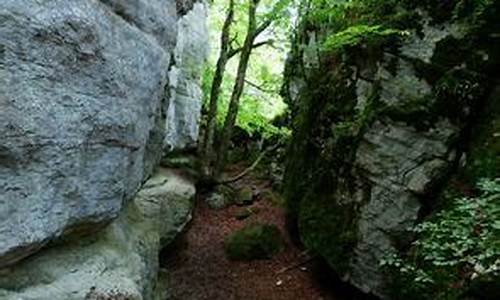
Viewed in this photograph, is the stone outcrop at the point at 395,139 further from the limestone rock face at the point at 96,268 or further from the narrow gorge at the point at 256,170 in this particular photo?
the limestone rock face at the point at 96,268

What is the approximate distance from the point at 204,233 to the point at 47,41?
30.9 feet

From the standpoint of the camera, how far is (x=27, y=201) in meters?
4.41

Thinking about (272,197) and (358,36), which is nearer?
(358,36)

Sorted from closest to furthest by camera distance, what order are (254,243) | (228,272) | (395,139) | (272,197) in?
(395,139) → (228,272) → (254,243) → (272,197)

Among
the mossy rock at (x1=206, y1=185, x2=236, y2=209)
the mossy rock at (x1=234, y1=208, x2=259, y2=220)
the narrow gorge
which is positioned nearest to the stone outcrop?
the narrow gorge

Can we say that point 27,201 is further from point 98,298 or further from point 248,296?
point 248,296

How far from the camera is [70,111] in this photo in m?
4.75

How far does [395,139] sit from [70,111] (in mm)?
6071

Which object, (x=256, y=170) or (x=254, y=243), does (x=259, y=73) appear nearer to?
(x=256, y=170)

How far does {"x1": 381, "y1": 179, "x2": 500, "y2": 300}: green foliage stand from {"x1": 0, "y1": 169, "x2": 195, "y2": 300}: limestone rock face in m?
3.04

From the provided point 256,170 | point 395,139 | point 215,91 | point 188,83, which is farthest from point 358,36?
point 256,170

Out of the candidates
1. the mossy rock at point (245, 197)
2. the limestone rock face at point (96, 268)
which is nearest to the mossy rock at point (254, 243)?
the mossy rock at point (245, 197)

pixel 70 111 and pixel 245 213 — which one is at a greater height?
pixel 70 111

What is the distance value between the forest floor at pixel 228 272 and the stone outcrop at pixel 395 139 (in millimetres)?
927
